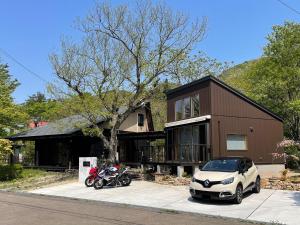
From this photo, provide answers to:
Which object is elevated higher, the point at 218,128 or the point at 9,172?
the point at 218,128

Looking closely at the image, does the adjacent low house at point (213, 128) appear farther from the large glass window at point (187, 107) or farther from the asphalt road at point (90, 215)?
the asphalt road at point (90, 215)

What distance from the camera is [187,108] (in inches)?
990

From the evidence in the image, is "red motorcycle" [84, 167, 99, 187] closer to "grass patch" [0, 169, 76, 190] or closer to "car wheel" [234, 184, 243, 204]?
"grass patch" [0, 169, 76, 190]

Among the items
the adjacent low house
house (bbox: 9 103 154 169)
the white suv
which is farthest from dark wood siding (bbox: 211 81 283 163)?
house (bbox: 9 103 154 169)

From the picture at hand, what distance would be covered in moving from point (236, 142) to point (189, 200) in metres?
8.46

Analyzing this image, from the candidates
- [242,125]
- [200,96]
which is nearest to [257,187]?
[242,125]

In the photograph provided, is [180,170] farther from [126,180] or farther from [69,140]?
[69,140]

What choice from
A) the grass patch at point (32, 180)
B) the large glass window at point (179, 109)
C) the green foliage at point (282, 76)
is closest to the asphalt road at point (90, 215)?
the grass patch at point (32, 180)

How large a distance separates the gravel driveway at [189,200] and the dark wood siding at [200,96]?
5145 millimetres

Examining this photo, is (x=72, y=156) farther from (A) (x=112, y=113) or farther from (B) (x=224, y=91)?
(B) (x=224, y=91)

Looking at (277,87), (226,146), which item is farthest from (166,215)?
(277,87)

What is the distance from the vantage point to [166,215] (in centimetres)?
1284

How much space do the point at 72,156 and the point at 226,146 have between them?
16109 millimetres

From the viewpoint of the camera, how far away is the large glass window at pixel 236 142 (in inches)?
908
